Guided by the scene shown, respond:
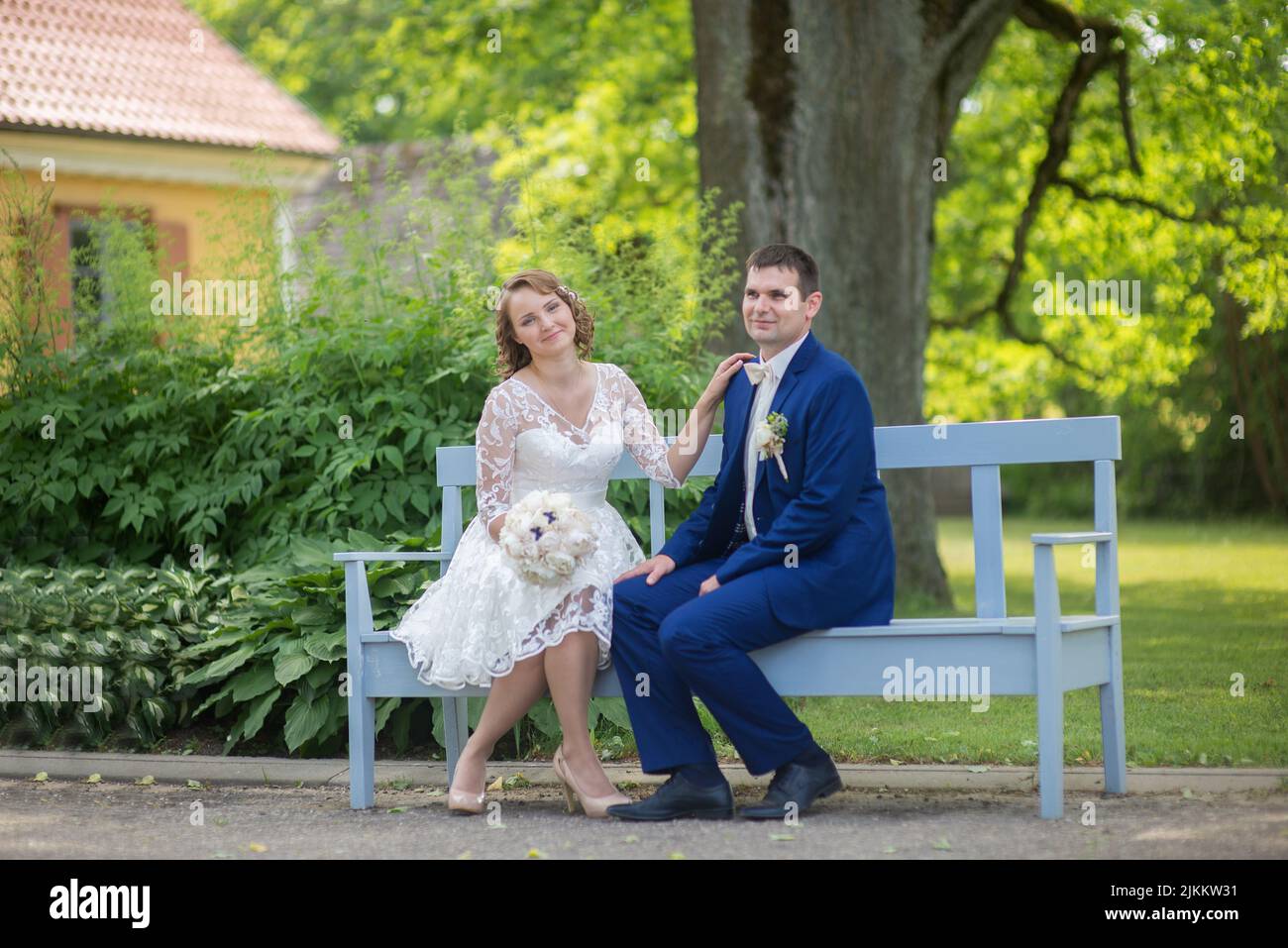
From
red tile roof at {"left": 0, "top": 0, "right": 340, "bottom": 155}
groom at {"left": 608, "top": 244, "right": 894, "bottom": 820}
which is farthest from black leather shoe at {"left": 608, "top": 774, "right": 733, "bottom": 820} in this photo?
red tile roof at {"left": 0, "top": 0, "right": 340, "bottom": 155}

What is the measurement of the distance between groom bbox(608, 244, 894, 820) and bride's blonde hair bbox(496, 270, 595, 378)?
638 mm

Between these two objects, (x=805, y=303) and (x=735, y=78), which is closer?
(x=805, y=303)

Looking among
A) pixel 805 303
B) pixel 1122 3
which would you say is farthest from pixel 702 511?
pixel 1122 3

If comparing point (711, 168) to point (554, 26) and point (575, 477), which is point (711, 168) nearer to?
point (575, 477)

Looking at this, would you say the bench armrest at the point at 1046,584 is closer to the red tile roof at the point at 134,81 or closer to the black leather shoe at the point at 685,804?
the black leather shoe at the point at 685,804

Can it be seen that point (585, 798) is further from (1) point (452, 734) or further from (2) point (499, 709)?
(1) point (452, 734)

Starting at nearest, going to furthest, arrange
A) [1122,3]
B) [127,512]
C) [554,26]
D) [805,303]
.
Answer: [805,303]
[127,512]
[1122,3]
[554,26]

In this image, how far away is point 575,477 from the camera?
5.11m

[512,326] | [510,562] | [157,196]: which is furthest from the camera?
[157,196]

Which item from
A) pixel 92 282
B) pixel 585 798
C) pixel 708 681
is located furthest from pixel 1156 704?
pixel 92 282

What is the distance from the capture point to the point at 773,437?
15.5 ft

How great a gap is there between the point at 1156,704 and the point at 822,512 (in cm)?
286

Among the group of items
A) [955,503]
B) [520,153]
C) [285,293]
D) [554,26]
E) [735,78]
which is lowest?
[955,503]
